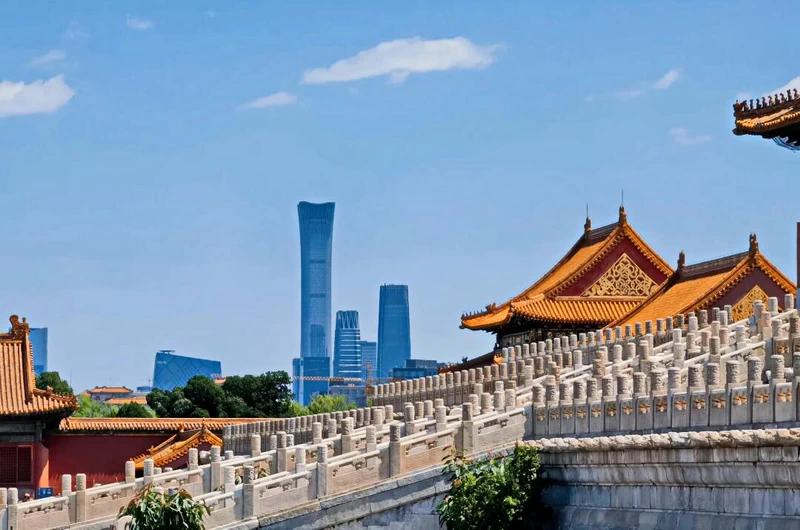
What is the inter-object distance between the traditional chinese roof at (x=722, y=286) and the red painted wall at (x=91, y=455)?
1571cm

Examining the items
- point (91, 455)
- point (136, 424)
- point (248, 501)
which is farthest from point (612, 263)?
point (248, 501)

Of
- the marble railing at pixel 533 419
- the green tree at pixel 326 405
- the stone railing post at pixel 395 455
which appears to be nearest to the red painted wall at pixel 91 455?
the marble railing at pixel 533 419

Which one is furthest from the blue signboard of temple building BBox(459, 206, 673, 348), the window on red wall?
temple building BBox(459, 206, 673, 348)

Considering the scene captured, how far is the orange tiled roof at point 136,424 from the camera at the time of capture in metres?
59.6

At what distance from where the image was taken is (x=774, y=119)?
129 ft

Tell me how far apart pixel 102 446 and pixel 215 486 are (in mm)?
23978

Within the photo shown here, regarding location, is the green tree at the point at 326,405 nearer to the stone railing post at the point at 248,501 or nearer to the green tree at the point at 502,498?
the stone railing post at the point at 248,501

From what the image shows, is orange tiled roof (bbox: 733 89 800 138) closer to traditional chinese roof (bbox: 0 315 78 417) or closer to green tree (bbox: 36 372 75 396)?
traditional chinese roof (bbox: 0 315 78 417)

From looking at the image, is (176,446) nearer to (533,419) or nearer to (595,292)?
(595,292)

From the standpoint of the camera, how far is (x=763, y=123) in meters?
39.7

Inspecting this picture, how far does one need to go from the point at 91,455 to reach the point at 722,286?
64.6 ft

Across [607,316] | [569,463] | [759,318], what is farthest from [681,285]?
[569,463]

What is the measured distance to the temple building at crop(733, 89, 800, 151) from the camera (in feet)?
128

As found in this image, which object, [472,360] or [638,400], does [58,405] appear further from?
[638,400]
